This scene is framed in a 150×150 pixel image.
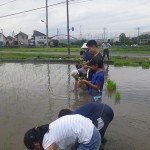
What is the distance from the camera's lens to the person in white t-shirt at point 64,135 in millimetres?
3115

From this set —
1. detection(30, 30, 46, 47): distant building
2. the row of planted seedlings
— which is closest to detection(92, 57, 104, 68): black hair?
the row of planted seedlings

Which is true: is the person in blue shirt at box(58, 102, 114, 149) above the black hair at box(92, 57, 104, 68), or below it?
below

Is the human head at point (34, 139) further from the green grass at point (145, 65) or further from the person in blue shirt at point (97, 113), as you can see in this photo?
the green grass at point (145, 65)

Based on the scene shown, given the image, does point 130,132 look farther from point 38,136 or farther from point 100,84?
point 38,136

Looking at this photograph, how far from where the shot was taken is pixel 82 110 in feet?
13.4

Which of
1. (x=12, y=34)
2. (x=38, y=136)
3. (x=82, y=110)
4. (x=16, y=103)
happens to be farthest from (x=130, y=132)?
(x=12, y=34)

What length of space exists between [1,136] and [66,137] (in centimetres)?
278

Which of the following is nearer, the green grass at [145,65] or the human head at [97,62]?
the human head at [97,62]

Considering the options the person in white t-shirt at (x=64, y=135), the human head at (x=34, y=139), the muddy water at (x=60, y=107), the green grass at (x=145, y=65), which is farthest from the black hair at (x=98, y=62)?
the green grass at (x=145, y=65)

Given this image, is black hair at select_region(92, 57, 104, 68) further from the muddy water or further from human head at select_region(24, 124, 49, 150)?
human head at select_region(24, 124, 49, 150)

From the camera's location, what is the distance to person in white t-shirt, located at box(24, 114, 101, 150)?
10.2 ft

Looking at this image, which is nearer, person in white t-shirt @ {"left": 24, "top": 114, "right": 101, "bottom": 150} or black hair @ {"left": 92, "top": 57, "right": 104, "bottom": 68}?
person in white t-shirt @ {"left": 24, "top": 114, "right": 101, "bottom": 150}

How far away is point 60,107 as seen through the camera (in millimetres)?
7691

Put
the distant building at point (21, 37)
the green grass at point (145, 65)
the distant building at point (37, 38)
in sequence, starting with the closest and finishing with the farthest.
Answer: the green grass at point (145, 65)
the distant building at point (21, 37)
the distant building at point (37, 38)
